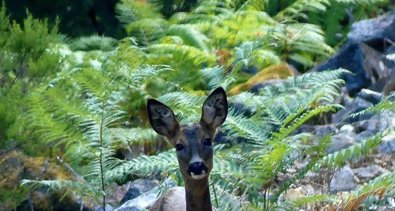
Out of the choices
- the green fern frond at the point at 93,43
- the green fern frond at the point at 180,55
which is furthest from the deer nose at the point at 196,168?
the green fern frond at the point at 93,43

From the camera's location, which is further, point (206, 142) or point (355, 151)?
point (355, 151)

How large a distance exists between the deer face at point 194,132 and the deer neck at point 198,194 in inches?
3.3

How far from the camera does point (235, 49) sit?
45.4 feet

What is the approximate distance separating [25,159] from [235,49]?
A: 3.62 metres

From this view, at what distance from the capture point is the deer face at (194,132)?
885cm

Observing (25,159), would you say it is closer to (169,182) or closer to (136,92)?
(169,182)

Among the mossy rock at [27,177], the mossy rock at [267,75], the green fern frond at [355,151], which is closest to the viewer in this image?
the green fern frond at [355,151]

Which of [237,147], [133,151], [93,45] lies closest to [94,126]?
[237,147]

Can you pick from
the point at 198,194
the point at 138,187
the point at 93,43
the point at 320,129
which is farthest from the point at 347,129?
the point at 93,43

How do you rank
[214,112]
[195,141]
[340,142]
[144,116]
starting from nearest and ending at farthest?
[195,141]
[214,112]
[340,142]
[144,116]

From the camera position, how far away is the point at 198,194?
29.5ft

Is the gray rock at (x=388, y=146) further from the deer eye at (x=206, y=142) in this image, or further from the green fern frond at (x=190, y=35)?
the green fern frond at (x=190, y=35)

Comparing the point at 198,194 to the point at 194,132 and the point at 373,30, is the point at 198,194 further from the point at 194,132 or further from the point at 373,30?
the point at 373,30

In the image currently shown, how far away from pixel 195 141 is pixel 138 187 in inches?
103
